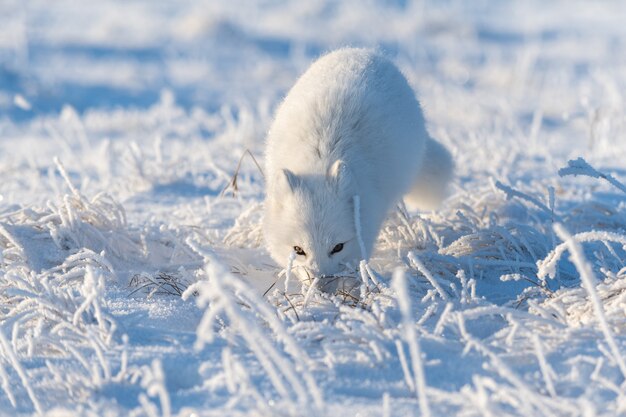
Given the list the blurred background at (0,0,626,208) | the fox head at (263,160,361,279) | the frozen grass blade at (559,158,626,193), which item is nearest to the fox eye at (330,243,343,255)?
the fox head at (263,160,361,279)

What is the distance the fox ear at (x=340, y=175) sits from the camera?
3.58 meters

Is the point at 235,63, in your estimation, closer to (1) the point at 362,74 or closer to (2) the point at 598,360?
(1) the point at 362,74

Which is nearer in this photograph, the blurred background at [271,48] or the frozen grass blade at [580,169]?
the frozen grass blade at [580,169]

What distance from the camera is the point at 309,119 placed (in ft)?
13.1

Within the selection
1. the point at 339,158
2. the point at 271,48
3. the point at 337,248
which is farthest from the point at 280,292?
the point at 271,48

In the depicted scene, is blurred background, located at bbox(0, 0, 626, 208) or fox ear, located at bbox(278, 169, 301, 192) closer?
fox ear, located at bbox(278, 169, 301, 192)

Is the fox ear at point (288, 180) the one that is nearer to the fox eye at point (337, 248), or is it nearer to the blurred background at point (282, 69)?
the fox eye at point (337, 248)

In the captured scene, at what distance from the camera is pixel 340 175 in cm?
358

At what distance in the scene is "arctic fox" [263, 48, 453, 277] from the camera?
141 inches

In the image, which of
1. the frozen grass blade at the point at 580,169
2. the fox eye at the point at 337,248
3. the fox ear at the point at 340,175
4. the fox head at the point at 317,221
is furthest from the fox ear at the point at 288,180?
the frozen grass blade at the point at 580,169

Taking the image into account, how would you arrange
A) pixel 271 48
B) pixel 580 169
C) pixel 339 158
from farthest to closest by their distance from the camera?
pixel 271 48
pixel 339 158
pixel 580 169

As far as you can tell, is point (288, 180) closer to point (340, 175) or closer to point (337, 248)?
point (340, 175)

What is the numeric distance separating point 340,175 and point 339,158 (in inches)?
10.9

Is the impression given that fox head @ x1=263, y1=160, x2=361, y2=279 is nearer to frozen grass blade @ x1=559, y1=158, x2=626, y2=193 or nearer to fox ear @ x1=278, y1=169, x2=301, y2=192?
fox ear @ x1=278, y1=169, x2=301, y2=192
